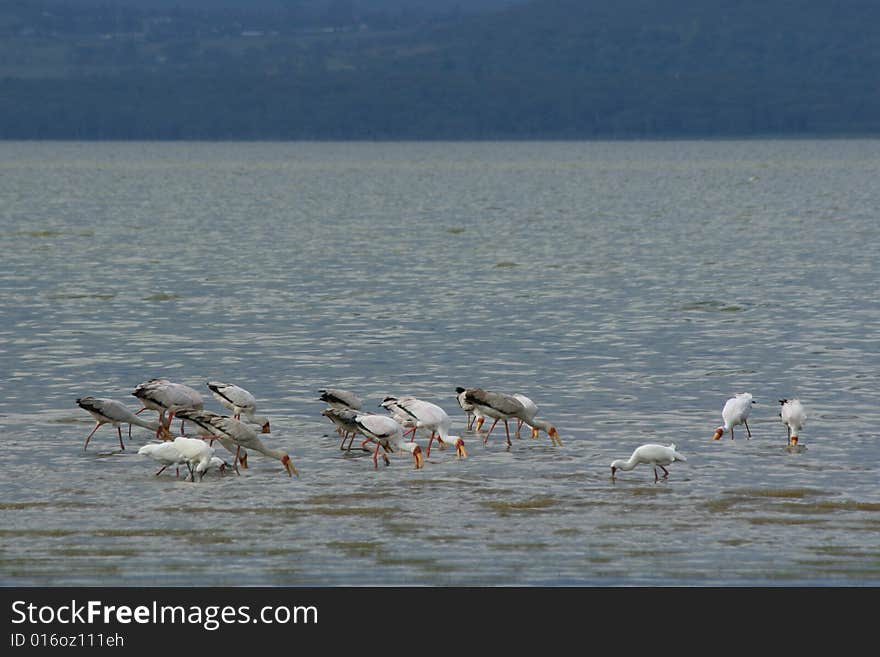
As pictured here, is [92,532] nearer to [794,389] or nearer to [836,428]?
[836,428]

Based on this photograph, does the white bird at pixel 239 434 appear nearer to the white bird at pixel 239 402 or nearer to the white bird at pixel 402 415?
the white bird at pixel 402 415

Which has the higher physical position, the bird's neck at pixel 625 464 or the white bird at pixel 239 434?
the white bird at pixel 239 434

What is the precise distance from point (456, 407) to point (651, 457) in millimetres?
7809

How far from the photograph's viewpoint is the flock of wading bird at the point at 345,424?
24.8m

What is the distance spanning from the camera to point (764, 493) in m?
24.2

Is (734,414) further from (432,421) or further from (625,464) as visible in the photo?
(432,421)

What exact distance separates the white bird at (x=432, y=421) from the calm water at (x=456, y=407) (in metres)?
0.31

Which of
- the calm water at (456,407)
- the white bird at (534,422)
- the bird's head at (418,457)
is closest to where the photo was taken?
the calm water at (456,407)

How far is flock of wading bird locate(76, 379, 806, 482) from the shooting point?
81.5 ft

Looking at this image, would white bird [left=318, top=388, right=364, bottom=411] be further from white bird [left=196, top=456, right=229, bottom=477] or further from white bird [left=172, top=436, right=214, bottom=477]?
white bird [left=172, top=436, right=214, bottom=477]

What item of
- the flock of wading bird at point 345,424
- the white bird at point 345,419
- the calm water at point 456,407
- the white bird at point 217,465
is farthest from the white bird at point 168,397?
the white bird at point 345,419
